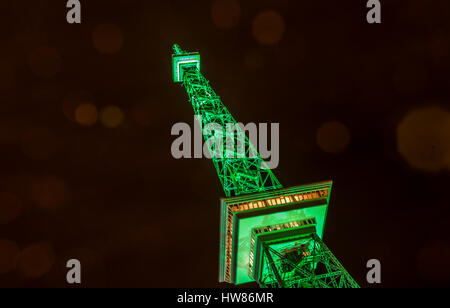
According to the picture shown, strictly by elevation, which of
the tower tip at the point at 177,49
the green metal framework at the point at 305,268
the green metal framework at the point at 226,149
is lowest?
the green metal framework at the point at 305,268

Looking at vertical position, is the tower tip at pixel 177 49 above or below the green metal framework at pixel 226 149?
above

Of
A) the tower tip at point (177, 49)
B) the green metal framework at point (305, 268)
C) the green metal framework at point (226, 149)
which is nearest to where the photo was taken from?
the green metal framework at point (305, 268)

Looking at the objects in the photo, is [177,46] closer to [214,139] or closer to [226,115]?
[226,115]

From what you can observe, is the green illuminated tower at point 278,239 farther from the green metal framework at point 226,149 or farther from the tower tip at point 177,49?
the tower tip at point 177,49

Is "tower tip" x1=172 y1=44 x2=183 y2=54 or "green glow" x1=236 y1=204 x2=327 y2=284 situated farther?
"tower tip" x1=172 y1=44 x2=183 y2=54

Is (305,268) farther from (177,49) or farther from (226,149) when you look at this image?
(177,49)

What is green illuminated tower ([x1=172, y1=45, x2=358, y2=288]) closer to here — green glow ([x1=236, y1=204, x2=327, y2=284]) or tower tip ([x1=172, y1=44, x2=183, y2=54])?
green glow ([x1=236, y1=204, x2=327, y2=284])

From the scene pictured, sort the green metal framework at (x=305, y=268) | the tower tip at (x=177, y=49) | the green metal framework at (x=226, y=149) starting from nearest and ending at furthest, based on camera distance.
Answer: the green metal framework at (x=305, y=268)
the green metal framework at (x=226, y=149)
the tower tip at (x=177, y=49)

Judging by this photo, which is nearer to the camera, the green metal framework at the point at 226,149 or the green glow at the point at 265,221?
the green glow at the point at 265,221

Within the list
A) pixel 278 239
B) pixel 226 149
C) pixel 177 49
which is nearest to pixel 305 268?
pixel 278 239

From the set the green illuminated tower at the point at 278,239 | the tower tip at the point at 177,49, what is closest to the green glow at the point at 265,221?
the green illuminated tower at the point at 278,239

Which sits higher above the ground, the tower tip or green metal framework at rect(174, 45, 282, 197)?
the tower tip

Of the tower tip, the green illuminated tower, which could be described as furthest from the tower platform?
the tower tip
